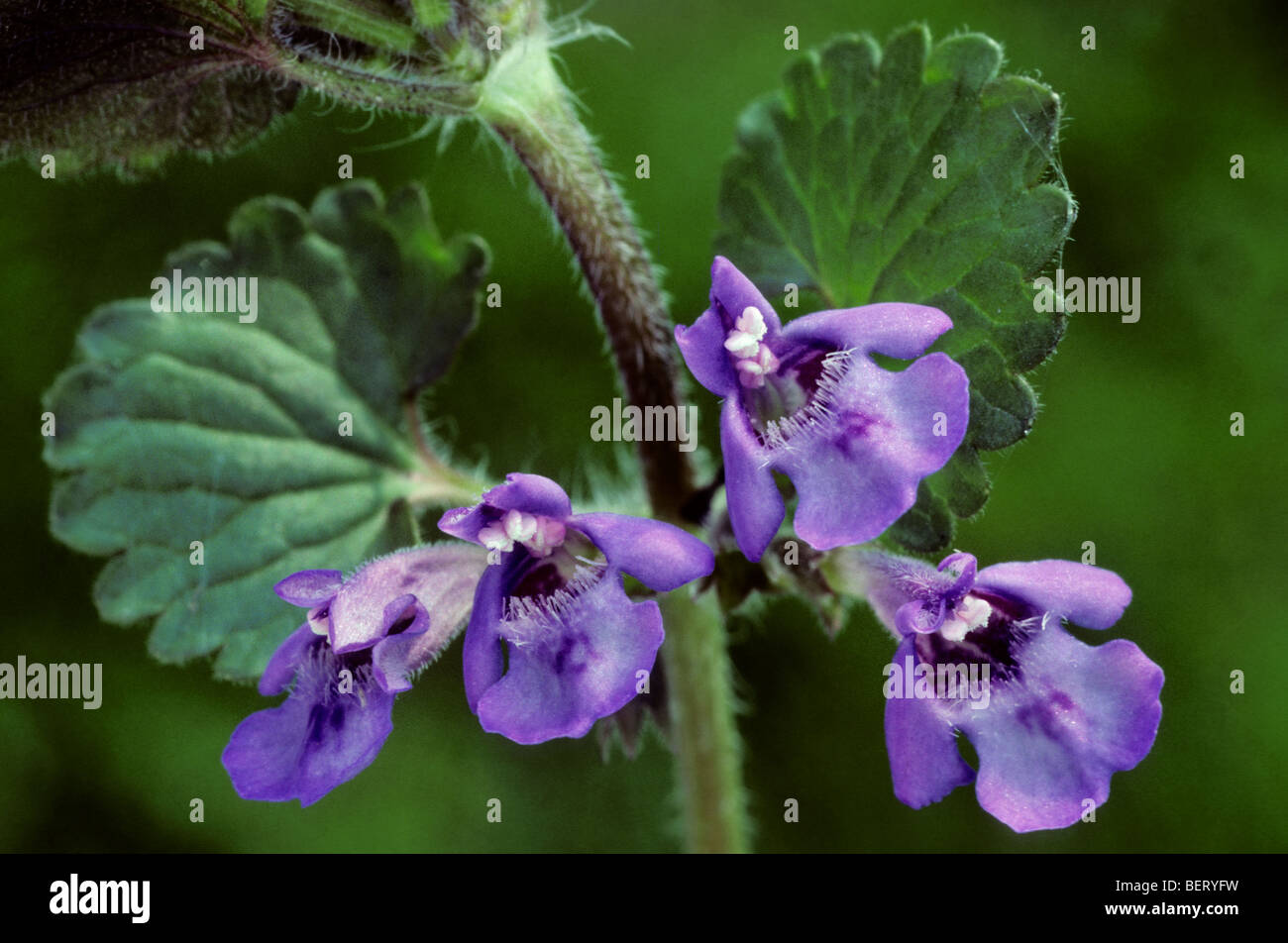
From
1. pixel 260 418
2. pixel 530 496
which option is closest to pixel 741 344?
pixel 530 496

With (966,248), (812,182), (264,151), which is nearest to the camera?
(966,248)

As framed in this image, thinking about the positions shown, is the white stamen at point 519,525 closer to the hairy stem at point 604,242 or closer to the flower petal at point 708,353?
the flower petal at point 708,353

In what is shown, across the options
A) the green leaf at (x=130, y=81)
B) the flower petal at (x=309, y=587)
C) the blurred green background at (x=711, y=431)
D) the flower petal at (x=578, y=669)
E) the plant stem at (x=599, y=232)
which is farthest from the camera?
the blurred green background at (x=711, y=431)

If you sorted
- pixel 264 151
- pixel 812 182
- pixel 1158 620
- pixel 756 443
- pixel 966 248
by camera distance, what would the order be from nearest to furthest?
pixel 756 443 < pixel 966 248 < pixel 812 182 < pixel 1158 620 < pixel 264 151

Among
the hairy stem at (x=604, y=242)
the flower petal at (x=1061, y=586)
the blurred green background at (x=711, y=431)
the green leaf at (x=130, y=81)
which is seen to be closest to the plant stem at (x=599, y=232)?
the hairy stem at (x=604, y=242)

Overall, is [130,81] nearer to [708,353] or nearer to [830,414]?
[708,353]

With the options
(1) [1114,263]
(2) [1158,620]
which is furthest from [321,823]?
(1) [1114,263]
